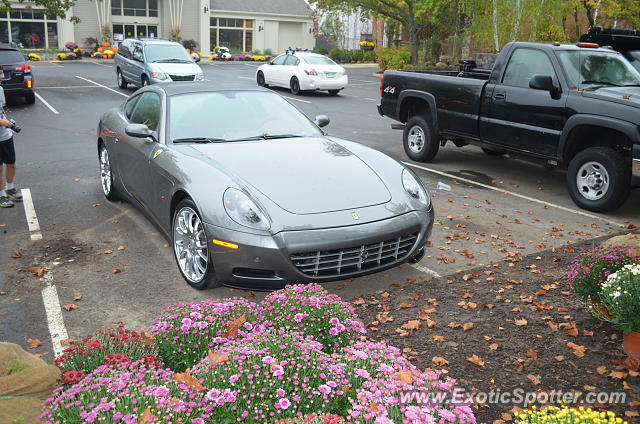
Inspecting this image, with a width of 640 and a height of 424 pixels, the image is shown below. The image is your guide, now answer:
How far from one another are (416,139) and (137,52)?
13.3 metres

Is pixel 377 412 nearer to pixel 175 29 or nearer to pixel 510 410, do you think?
pixel 510 410

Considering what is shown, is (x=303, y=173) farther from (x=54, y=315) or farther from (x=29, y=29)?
(x=29, y=29)

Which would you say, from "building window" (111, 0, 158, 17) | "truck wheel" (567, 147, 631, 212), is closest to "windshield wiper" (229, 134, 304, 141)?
"truck wheel" (567, 147, 631, 212)

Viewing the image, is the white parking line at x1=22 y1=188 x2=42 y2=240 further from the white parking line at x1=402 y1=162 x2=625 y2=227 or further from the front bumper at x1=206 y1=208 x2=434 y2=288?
the white parking line at x1=402 y1=162 x2=625 y2=227

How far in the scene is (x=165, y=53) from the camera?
67.8 ft

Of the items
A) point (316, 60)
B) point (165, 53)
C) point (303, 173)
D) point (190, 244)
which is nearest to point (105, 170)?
point (190, 244)

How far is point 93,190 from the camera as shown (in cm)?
848

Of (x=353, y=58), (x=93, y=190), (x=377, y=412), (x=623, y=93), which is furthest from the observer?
(x=353, y=58)

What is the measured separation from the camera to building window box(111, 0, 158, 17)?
48822 millimetres

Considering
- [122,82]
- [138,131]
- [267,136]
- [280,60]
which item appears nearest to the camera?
[138,131]

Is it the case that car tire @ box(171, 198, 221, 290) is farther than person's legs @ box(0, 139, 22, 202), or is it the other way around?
person's legs @ box(0, 139, 22, 202)

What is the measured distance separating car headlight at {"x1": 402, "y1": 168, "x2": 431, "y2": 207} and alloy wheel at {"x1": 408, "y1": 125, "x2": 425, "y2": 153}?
16.8ft

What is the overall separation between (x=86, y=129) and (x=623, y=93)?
11.0 metres

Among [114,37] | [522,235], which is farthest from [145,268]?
[114,37]
